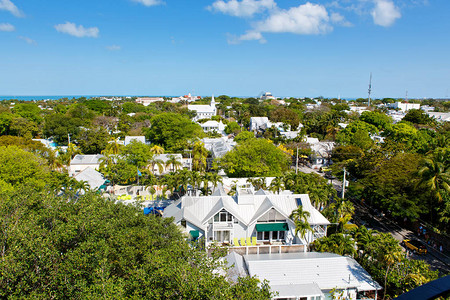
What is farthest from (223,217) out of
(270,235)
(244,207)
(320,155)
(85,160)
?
(320,155)

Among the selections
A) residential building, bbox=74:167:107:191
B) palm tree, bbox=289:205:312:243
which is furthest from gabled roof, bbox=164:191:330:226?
residential building, bbox=74:167:107:191

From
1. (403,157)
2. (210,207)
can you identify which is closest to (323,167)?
(403,157)

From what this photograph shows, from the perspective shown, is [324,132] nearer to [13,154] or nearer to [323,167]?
[323,167]

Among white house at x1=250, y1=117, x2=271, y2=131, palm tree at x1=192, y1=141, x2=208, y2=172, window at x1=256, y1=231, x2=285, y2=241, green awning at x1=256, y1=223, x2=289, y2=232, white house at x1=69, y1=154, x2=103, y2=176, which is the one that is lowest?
window at x1=256, y1=231, x2=285, y2=241

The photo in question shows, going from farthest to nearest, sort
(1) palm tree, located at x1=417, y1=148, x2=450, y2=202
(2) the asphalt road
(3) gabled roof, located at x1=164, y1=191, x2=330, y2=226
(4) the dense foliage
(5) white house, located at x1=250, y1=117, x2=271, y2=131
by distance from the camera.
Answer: (5) white house, located at x1=250, y1=117, x2=271, y2=131
(4) the dense foliage
(1) palm tree, located at x1=417, y1=148, x2=450, y2=202
(3) gabled roof, located at x1=164, y1=191, x2=330, y2=226
(2) the asphalt road

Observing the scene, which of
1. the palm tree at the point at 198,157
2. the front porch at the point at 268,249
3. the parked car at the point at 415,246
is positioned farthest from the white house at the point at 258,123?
the front porch at the point at 268,249

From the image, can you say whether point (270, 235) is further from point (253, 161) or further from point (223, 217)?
point (253, 161)

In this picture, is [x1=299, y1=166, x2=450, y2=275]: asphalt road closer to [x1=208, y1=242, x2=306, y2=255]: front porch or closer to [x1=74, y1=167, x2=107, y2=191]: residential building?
[x1=208, y1=242, x2=306, y2=255]: front porch
